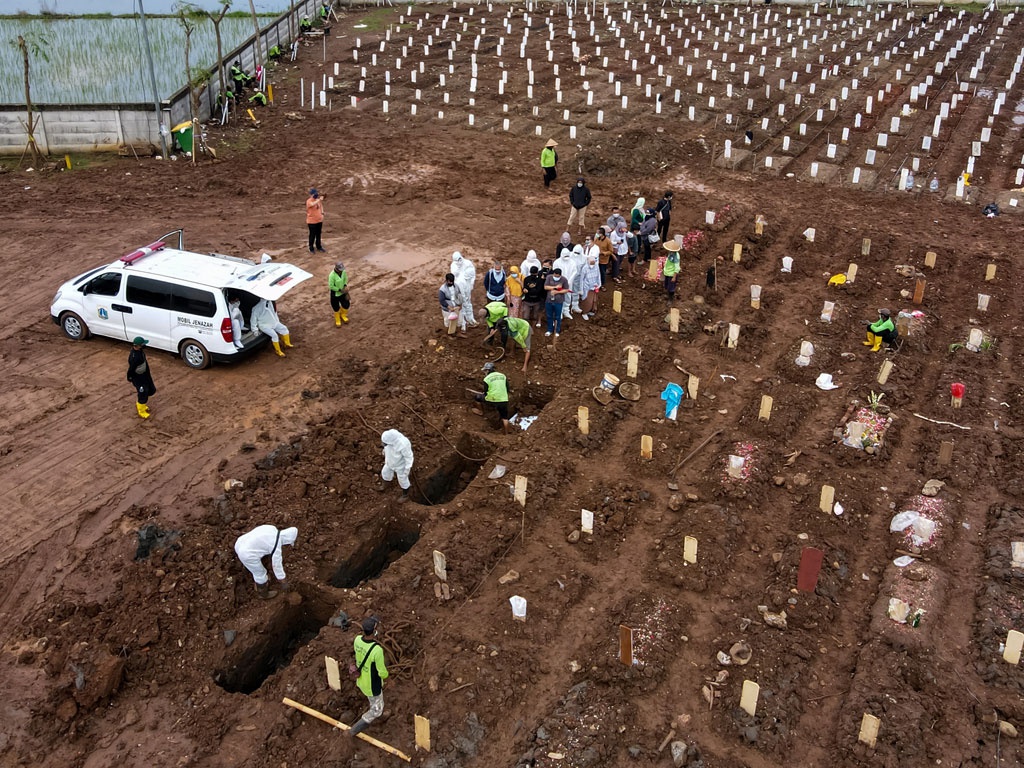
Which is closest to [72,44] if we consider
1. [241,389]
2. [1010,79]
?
[241,389]

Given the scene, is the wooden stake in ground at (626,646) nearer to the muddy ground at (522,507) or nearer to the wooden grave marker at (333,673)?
the muddy ground at (522,507)

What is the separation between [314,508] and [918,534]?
8143 millimetres

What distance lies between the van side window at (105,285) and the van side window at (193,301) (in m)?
1.19

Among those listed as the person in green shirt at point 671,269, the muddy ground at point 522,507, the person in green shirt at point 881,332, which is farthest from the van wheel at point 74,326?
the person in green shirt at point 881,332

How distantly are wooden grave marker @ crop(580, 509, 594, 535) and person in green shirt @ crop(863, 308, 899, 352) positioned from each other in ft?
24.8

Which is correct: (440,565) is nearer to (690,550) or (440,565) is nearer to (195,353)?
(690,550)

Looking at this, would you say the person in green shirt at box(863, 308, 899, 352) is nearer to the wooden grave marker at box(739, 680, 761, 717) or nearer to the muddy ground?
the muddy ground

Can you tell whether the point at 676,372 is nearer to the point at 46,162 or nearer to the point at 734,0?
the point at 46,162

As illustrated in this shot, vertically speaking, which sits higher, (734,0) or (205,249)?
(734,0)

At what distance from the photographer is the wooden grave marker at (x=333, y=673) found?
8898 millimetres

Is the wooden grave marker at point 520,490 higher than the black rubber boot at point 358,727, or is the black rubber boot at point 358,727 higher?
the wooden grave marker at point 520,490

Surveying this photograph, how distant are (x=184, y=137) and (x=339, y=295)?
11616 millimetres

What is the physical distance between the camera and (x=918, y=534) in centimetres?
1111

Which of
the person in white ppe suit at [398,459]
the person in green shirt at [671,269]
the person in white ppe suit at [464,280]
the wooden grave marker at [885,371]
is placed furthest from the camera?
the person in green shirt at [671,269]
